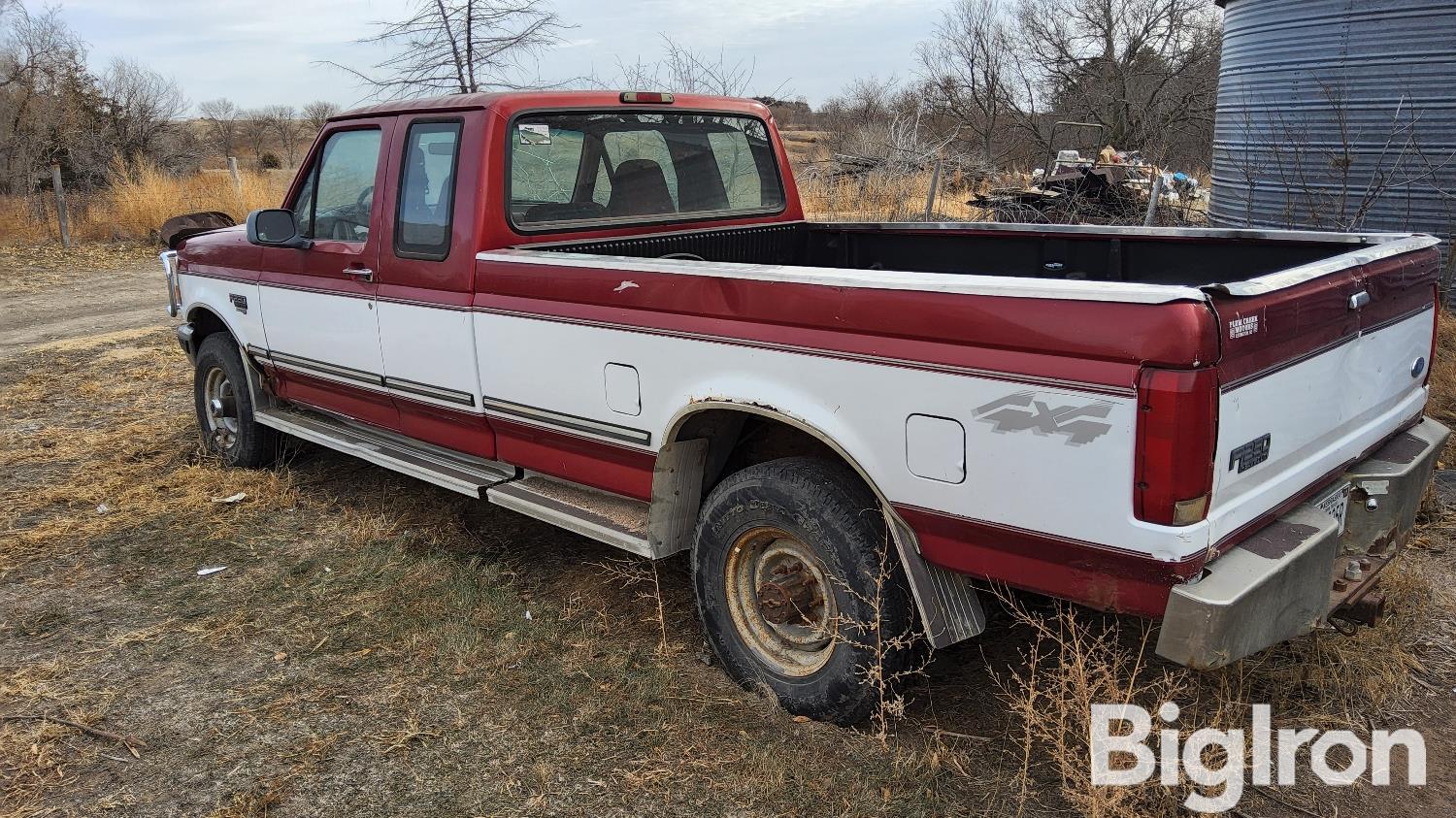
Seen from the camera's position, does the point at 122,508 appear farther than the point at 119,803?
Yes

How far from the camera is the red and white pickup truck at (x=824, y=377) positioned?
248 centimetres

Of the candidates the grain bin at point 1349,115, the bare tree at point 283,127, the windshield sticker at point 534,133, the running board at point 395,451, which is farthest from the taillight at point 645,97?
the bare tree at point 283,127

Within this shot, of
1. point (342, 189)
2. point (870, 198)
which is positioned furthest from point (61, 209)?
point (342, 189)

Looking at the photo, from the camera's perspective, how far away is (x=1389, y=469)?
129 inches

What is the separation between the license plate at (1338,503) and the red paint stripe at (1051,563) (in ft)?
2.74

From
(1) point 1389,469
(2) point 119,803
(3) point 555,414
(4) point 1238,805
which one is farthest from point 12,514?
(1) point 1389,469

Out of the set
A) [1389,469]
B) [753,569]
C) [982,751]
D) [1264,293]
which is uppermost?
[1264,293]

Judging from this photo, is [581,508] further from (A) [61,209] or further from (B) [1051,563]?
(A) [61,209]

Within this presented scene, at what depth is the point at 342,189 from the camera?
4945mm

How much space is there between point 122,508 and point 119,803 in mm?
2995

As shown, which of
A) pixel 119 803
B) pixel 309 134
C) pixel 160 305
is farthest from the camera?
pixel 309 134

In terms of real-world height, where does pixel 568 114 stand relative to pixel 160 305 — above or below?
above

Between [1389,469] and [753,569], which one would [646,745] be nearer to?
[753,569]

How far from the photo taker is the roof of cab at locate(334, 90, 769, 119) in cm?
427
